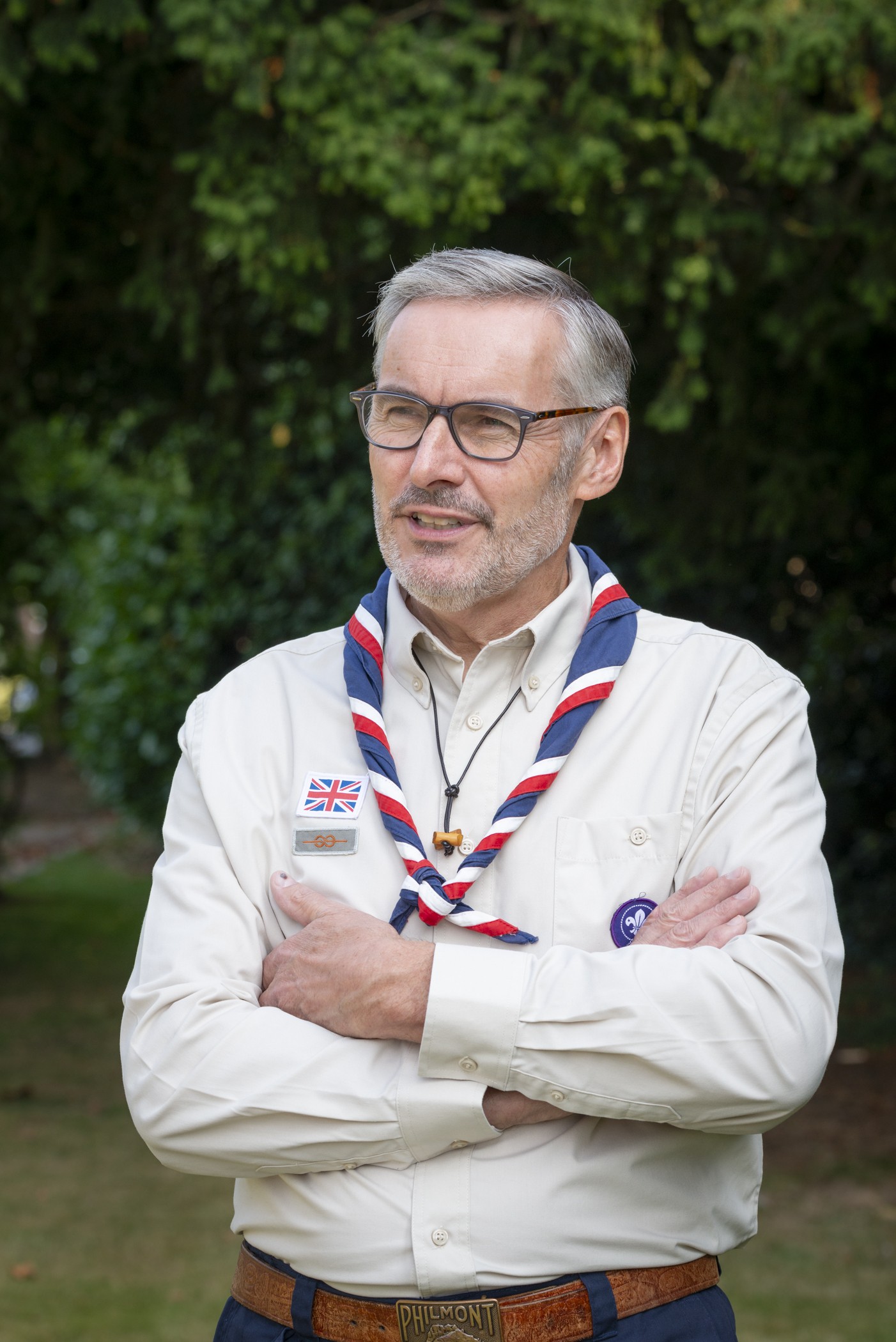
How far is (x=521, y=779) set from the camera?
216 cm

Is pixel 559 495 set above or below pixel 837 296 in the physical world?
below

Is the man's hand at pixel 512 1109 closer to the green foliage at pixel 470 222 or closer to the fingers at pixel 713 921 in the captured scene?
the fingers at pixel 713 921

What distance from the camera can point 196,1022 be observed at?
6.61 feet

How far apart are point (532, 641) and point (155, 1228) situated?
422 cm

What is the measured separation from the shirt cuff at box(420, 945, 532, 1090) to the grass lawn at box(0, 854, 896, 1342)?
10.3 ft

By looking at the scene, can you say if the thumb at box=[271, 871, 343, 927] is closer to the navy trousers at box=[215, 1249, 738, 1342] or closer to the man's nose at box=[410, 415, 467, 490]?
the navy trousers at box=[215, 1249, 738, 1342]

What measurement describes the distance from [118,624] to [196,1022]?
12.4 metres

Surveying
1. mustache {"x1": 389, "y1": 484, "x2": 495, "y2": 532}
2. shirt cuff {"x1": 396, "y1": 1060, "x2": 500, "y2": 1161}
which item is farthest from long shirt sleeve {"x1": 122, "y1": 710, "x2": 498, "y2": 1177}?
mustache {"x1": 389, "y1": 484, "x2": 495, "y2": 532}

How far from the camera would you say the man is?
1.91 metres

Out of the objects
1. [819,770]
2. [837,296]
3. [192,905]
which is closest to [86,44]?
[837,296]

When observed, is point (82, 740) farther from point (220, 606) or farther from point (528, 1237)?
point (528, 1237)

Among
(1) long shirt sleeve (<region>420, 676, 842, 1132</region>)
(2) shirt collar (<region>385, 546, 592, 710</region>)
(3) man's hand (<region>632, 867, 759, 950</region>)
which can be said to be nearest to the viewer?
(1) long shirt sleeve (<region>420, 676, 842, 1132</region>)

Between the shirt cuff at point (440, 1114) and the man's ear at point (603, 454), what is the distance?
39.4 inches

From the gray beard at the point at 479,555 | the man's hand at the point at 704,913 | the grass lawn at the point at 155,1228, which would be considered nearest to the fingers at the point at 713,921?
the man's hand at the point at 704,913
